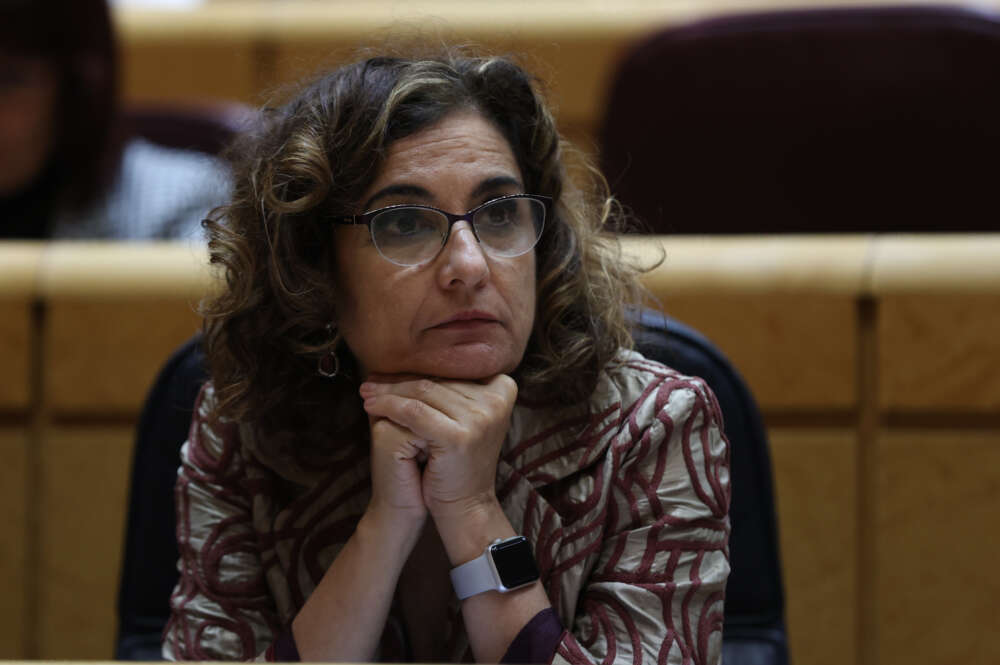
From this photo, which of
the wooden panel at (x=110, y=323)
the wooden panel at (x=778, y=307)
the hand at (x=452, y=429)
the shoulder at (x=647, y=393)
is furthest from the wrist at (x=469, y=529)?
the wooden panel at (x=110, y=323)

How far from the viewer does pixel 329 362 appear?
0.90 meters

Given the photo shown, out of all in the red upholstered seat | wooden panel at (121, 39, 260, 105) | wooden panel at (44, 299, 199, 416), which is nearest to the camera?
wooden panel at (44, 299, 199, 416)

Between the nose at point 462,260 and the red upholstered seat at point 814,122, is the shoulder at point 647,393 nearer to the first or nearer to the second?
the nose at point 462,260

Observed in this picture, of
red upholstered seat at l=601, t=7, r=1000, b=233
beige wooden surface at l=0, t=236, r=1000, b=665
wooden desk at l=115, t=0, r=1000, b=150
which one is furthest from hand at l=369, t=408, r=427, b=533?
wooden desk at l=115, t=0, r=1000, b=150

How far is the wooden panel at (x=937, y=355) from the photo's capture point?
115 centimetres

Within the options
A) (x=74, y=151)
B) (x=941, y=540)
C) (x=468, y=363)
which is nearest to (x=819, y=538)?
(x=941, y=540)

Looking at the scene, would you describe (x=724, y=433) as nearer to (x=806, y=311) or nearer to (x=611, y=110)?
(x=806, y=311)

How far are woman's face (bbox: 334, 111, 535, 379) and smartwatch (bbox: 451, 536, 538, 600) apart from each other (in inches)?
4.2

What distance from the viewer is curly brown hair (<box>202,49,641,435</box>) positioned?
2.81 ft

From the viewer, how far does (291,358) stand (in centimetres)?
92

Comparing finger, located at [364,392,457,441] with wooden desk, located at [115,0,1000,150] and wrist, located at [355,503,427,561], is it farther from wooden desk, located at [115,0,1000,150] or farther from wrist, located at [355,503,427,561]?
wooden desk, located at [115,0,1000,150]

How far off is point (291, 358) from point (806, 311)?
1.58 feet

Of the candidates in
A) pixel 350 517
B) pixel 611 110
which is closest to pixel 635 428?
pixel 350 517

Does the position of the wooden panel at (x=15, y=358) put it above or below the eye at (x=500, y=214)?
below
